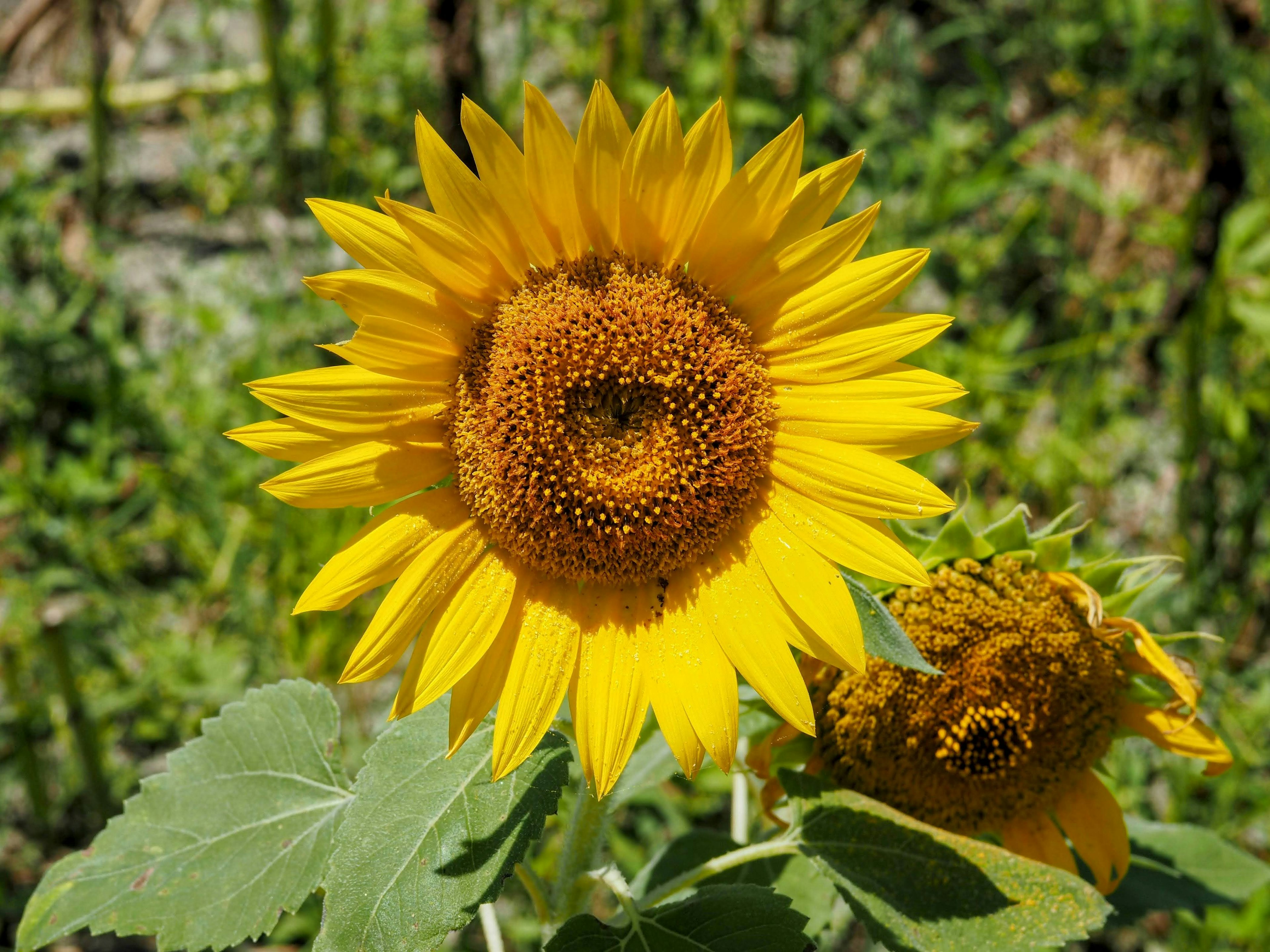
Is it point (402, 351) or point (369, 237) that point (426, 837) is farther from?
point (369, 237)

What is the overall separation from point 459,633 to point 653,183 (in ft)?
2.40

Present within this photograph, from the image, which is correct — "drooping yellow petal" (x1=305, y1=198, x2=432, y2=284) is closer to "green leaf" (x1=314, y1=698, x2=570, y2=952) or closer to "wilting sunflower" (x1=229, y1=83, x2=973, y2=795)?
"wilting sunflower" (x1=229, y1=83, x2=973, y2=795)

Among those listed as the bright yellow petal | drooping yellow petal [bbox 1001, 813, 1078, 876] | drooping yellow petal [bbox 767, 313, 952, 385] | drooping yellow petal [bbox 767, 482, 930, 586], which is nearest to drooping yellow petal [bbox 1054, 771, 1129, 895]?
drooping yellow petal [bbox 1001, 813, 1078, 876]

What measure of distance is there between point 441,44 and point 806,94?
55.0 inches

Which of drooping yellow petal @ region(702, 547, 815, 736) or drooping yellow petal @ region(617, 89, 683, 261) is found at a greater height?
drooping yellow petal @ region(617, 89, 683, 261)

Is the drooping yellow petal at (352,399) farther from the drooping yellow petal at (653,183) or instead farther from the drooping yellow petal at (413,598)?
the drooping yellow petal at (653,183)

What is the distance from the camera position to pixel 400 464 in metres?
1.62

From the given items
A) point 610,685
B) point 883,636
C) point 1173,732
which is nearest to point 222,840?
point 610,685

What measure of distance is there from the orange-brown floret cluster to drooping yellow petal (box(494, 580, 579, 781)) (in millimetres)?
Answer: 437

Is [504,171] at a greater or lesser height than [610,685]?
greater

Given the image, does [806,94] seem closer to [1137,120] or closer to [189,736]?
[1137,120]

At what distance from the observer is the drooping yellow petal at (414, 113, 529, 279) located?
4.86ft

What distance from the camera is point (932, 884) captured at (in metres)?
1.62

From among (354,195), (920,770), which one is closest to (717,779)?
(920,770)
